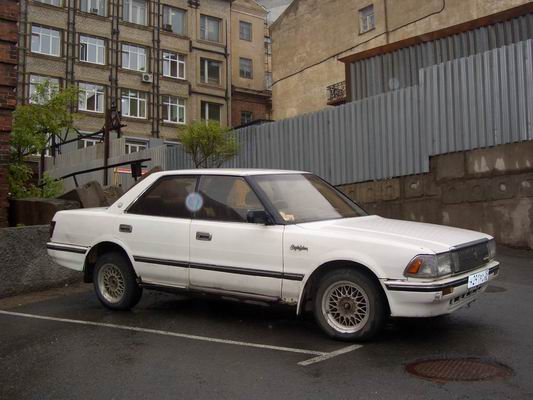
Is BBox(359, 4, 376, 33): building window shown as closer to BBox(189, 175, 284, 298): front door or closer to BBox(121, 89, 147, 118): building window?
BBox(121, 89, 147, 118): building window

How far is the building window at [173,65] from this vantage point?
122ft

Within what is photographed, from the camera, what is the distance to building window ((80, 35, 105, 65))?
33281 mm

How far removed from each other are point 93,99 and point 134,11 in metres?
6.80

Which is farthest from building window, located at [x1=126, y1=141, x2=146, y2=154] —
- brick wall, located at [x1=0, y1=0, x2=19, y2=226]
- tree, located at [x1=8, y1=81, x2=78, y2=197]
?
brick wall, located at [x1=0, y1=0, x2=19, y2=226]

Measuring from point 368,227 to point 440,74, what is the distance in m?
7.92

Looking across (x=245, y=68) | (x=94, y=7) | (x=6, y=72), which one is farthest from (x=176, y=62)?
(x=6, y=72)

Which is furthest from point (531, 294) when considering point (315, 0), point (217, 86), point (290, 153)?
point (217, 86)

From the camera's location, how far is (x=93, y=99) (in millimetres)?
33531

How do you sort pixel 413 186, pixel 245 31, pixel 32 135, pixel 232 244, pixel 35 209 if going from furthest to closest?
pixel 245 31 → pixel 413 186 → pixel 32 135 → pixel 35 209 → pixel 232 244

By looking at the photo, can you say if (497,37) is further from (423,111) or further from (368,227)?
(368,227)

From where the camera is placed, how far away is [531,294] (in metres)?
7.02

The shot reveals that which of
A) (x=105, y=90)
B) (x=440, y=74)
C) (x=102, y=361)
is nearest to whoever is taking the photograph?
(x=102, y=361)

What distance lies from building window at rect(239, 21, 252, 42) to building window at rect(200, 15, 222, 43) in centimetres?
297

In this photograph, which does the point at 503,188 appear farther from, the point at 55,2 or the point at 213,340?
the point at 55,2
